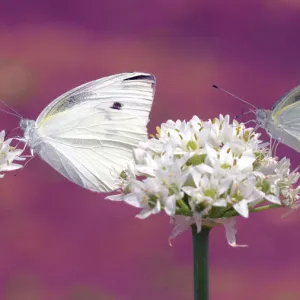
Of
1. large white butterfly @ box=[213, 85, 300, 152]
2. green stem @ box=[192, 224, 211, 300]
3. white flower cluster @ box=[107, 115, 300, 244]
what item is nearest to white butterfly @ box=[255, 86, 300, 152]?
large white butterfly @ box=[213, 85, 300, 152]

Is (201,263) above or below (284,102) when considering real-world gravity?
below

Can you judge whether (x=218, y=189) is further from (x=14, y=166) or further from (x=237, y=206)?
(x=14, y=166)

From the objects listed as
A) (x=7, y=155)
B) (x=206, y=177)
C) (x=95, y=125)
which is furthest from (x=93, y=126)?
(x=206, y=177)

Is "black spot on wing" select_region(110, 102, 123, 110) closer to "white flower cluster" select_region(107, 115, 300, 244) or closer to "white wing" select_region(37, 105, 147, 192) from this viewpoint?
"white wing" select_region(37, 105, 147, 192)

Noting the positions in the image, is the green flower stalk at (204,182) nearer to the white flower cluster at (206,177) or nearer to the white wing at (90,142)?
the white flower cluster at (206,177)

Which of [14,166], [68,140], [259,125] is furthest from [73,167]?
[259,125]

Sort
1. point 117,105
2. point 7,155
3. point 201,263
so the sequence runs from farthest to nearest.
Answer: point 117,105, point 7,155, point 201,263

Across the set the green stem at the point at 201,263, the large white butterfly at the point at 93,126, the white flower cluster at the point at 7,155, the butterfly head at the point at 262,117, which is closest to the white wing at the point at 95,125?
the large white butterfly at the point at 93,126

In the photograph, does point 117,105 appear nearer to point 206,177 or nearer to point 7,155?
point 7,155
